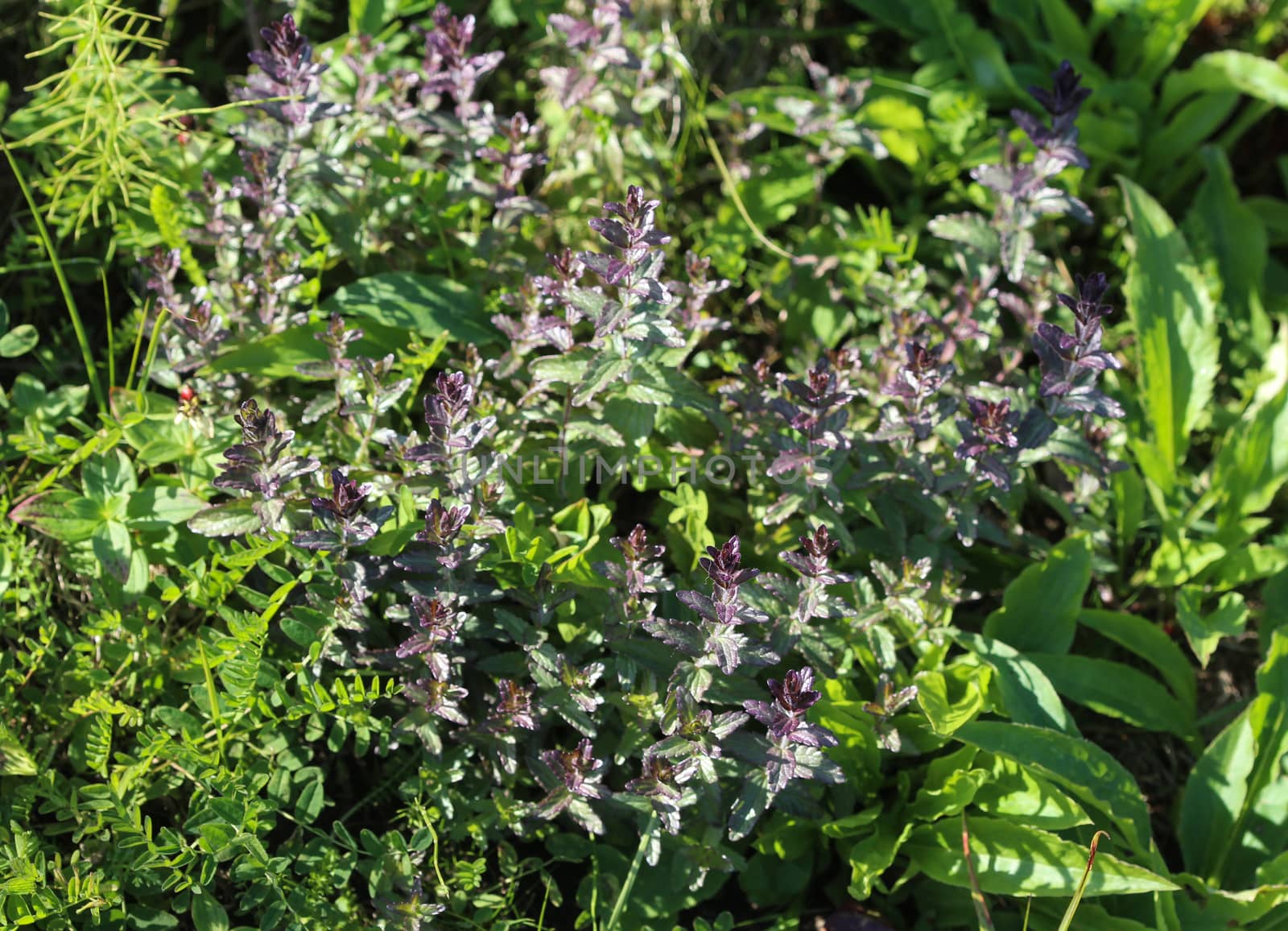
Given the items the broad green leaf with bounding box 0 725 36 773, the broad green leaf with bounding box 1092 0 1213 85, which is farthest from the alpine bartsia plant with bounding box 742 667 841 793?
the broad green leaf with bounding box 1092 0 1213 85

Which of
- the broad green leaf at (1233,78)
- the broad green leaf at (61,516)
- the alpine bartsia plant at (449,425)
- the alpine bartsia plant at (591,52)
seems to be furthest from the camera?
the broad green leaf at (1233,78)

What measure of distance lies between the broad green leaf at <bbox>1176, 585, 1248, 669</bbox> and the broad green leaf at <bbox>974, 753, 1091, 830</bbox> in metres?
0.59

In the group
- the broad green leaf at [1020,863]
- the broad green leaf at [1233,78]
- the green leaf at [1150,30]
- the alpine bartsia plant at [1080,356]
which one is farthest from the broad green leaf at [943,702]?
the green leaf at [1150,30]

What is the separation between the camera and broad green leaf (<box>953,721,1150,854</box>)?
2357mm

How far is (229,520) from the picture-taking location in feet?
7.39

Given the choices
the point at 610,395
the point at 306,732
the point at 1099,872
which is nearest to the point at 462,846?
the point at 306,732

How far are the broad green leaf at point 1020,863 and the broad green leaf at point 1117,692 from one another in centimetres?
44

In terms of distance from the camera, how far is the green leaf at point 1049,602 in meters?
2.68

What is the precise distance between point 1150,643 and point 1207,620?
0.47 ft

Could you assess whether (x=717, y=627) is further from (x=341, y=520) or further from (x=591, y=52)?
(x=591, y=52)

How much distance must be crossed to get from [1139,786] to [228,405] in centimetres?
245

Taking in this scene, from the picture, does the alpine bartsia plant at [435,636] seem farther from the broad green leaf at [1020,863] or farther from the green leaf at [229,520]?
the broad green leaf at [1020,863]

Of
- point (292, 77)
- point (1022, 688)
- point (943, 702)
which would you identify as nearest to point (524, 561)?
point (943, 702)

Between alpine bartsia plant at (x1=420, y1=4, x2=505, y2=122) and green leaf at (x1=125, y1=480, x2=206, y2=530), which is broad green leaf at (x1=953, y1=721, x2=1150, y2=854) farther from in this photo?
alpine bartsia plant at (x1=420, y1=4, x2=505, y2=122)
